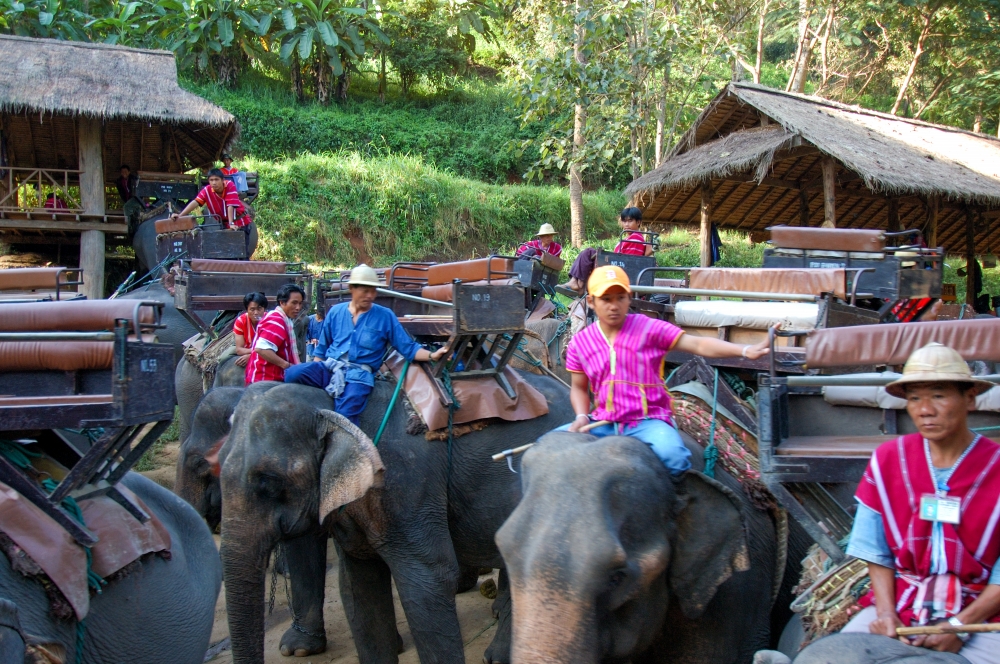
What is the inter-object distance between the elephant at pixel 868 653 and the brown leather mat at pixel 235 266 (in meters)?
7.96

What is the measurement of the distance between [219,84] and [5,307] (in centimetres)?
2597

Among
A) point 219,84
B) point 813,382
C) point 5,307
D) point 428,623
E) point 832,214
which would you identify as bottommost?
point 428,623

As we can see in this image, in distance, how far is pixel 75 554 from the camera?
11.2 feet

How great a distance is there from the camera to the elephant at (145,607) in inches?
125

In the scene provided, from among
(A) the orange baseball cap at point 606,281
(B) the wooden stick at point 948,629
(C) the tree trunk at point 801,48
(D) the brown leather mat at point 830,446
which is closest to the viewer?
(B) the wooden stick at point 948,629

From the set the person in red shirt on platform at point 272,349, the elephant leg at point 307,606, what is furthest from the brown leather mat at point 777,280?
the elephant leg at point 307,606

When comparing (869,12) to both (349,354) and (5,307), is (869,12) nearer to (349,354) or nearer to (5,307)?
(349,354)

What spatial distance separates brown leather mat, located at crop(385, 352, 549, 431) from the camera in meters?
5.02

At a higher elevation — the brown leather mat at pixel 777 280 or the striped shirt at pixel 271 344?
the brown leather mat at pixel 777 280

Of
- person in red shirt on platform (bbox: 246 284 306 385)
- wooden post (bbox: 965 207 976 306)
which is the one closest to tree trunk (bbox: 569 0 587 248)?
wooden post (bbox: 965 207 976 306)

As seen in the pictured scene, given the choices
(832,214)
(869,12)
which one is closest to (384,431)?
(832,214)

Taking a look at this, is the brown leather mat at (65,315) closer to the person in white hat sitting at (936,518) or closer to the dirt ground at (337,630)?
the dirt ground at (337,630)

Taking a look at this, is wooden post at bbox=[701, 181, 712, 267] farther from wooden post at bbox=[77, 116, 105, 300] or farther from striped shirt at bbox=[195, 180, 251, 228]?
wooden post at bbox=[77, 116, 105, 300]

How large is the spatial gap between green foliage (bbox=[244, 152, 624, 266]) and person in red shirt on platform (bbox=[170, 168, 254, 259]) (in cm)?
688
